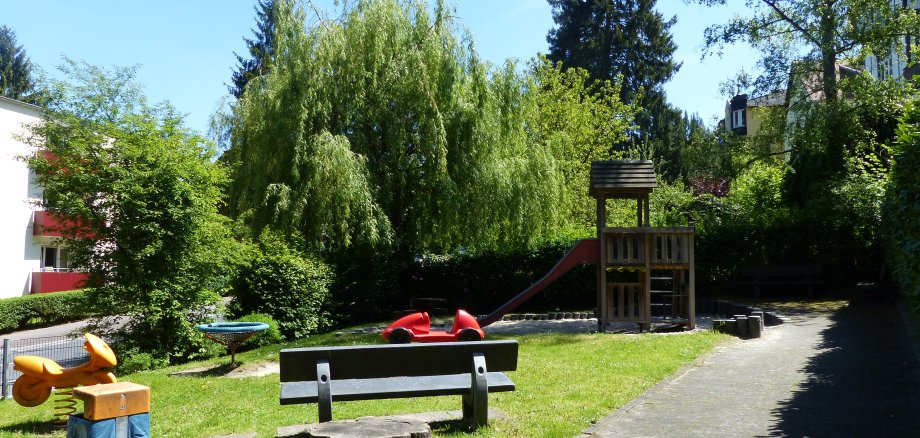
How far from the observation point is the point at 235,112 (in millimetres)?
21922

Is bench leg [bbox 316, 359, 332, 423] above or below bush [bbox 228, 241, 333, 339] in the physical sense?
below

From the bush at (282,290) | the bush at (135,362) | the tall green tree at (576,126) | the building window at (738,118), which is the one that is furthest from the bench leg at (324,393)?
the building window at (738,118)

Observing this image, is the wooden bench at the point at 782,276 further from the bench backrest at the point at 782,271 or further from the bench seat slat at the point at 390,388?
the bench seat slat at the point at 390,388

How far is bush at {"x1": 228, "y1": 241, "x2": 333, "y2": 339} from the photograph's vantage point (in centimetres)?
1738

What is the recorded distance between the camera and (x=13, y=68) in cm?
5597

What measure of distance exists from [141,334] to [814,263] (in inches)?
739

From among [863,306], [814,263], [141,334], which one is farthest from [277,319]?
[814,263]

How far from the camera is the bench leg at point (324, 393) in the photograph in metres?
6.14

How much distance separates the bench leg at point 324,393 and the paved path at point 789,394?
7.38 ft

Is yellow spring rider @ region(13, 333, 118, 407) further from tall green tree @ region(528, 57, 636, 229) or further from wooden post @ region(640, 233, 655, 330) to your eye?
tall green tree @ region(528, 57, 636, 229)

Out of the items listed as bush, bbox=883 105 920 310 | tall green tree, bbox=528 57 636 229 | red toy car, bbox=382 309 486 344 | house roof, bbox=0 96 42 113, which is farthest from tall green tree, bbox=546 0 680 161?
bush, bbox=883 105 920 310

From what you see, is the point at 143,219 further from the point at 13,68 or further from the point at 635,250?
the point at 13,68

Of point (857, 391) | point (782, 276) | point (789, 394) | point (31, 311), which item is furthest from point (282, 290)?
point (31, 311)

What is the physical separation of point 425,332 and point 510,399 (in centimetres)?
608
